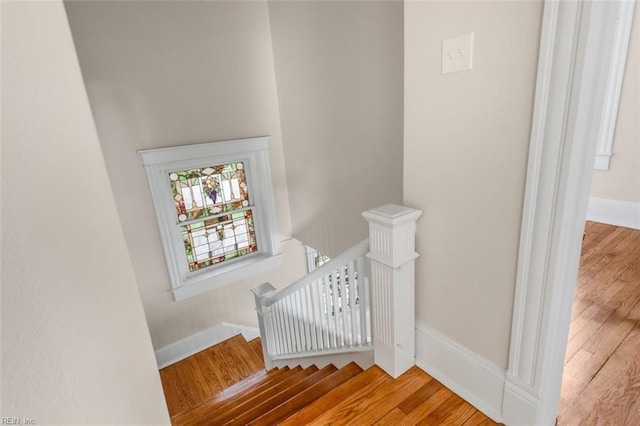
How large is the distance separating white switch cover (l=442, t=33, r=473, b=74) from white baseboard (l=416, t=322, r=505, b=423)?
1.14 meters

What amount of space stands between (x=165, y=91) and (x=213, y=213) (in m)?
1.35

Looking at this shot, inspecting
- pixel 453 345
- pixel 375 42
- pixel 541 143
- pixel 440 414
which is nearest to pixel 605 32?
pixel 541 143

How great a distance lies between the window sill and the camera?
382 cm

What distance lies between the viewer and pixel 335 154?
317 centimetres

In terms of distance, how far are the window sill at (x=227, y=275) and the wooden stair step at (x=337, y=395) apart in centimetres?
254

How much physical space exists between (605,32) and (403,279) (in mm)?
1098

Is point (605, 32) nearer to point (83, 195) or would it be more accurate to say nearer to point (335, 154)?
point (83, 195)

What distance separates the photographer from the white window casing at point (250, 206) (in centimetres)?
343

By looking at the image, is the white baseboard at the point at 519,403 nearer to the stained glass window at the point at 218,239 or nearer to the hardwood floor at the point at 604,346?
the hardwood floor at the point at 604,346

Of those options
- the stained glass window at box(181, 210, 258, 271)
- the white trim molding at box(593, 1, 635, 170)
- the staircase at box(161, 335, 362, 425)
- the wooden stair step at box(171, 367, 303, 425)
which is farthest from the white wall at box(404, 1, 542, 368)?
the stained glass window at box(181, 210, 258, 271)

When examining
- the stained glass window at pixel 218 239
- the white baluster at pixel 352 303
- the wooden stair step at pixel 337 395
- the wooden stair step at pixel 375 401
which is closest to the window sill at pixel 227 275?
the stained glass window at pixel 218 239

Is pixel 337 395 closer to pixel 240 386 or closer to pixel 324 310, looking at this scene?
pixel 324 310

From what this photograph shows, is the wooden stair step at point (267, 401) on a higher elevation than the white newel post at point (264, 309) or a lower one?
lower

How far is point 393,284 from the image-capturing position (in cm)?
159
